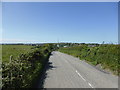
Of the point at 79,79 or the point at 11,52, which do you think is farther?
the point at 11,52

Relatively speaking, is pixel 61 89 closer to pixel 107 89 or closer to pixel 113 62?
pixel 107 89

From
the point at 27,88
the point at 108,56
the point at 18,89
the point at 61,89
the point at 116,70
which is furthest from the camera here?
the point at 108,56

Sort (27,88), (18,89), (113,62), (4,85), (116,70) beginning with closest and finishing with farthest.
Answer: (4,85) < (18,89) < (27,88) < (116,70) < (113,62)

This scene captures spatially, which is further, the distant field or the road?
the distant field

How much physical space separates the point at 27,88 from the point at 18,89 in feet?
2.34

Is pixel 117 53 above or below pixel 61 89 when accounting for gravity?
above

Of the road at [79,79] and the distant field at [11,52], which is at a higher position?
the distant field at [11,52]

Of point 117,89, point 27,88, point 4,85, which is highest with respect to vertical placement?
point 4,85

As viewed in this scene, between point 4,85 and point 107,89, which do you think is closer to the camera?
point 4,85

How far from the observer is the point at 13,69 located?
7703 millimetres

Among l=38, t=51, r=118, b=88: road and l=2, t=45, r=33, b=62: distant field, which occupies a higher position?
l=2, t=45, r=33, b=62: distant field

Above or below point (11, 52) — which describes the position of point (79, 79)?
below

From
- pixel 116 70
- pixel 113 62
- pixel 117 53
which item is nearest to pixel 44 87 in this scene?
pixel 116 70

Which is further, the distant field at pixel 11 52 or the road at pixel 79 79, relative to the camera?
the distant field at pixel 11 52
